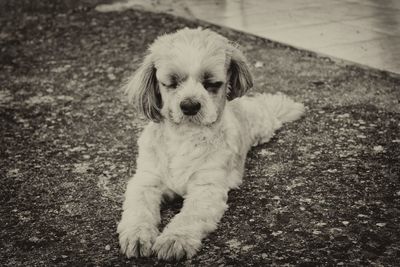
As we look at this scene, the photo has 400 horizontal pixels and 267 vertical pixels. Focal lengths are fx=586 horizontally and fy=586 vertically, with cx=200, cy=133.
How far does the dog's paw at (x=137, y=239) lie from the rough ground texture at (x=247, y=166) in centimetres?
6

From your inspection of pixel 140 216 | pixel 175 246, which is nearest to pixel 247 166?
pixel 140 216

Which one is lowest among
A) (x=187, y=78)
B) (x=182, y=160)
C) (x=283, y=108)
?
(x=283, y=108)

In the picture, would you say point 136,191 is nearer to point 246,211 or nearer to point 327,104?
point 246,211

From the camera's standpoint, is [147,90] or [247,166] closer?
[147,90]

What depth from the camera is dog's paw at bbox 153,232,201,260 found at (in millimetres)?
3754

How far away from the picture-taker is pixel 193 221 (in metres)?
4.04

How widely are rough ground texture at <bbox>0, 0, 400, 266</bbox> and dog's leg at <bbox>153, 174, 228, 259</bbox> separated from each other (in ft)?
0.27

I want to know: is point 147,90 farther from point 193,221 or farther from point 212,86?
point 193,221

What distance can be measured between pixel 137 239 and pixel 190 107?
3.27ft

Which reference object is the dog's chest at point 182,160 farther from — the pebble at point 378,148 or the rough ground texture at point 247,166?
the pebble at point 378,148

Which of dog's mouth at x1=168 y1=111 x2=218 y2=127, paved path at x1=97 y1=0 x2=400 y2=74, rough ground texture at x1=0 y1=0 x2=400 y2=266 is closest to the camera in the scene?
rough ground texture at x1=0 y1=0 x2=400 y2=266

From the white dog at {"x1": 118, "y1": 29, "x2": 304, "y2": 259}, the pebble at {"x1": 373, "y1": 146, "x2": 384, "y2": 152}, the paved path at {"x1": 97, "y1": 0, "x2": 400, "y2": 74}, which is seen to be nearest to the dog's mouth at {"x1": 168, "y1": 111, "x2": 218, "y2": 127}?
the white dog at {"x1": 118, "y1": 29, "x2": 304, "y2": 259}

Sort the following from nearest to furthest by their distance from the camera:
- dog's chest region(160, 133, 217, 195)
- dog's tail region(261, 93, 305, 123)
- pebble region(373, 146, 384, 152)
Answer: dog's chest region(160, 133, 217, 195) < pebble region(373, 146, 384, 152) < dog's tail region(261, 93, 305, 123)

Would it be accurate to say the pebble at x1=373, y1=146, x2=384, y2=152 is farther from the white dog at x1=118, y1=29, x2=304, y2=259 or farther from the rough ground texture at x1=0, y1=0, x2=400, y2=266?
the white dog at x1=118, y1=29, x2=304, y2=259
